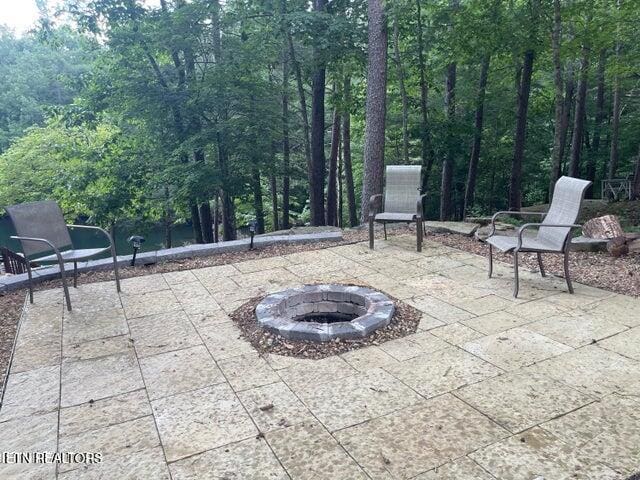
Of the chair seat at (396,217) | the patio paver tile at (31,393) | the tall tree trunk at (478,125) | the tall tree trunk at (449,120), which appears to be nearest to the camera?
the patio paver tile at (31,393)

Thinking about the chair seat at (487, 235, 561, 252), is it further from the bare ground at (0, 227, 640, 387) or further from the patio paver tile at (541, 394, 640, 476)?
the patio paver tile at (541, 394, 640, 476)

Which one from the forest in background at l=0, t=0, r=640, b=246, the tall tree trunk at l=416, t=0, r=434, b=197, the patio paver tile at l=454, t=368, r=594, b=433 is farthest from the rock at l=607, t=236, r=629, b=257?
the tall tree trunk at l=416, t=0, r=434, b=197

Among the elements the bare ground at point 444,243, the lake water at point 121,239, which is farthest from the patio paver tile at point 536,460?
the lake water at point 121,239

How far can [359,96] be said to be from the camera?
9.09 m

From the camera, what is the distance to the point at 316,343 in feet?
8.79

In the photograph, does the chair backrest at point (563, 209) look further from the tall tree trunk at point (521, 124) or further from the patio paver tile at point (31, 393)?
the tall tree trunk at point (521, 124)

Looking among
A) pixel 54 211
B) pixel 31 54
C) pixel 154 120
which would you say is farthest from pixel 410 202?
pixel 31 54

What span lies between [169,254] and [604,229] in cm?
460

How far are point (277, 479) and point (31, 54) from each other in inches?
1406

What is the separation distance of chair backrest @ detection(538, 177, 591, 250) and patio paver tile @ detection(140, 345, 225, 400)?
2666mm

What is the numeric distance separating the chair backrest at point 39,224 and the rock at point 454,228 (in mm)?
4073

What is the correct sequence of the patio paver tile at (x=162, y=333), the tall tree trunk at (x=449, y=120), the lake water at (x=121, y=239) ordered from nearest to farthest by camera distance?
the patio paver tile at (x=162, y=333) < the tall tree trunk at (x=449, y=120) < the lake water at (x=121, y=239)

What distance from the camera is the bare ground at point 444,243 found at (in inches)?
129

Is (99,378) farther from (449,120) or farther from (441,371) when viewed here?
(449,120)
